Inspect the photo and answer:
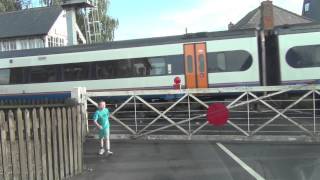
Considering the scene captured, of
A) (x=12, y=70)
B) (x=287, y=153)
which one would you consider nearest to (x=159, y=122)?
(x=287, y=153)

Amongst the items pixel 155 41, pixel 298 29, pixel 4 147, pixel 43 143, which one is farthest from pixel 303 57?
pixel 4 147

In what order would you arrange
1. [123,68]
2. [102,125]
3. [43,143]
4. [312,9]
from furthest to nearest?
[312,9] → [123,68] → [102,125] → [43,143]

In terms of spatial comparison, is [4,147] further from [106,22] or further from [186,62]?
[106,22]

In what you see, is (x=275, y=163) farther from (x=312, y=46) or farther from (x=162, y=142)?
(x=312, y=46)

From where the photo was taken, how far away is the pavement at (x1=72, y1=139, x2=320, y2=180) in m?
10.4

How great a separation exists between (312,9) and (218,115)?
53712 mm

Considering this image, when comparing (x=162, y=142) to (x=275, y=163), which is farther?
(x=162, y=142)

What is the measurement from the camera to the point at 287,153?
1249cm

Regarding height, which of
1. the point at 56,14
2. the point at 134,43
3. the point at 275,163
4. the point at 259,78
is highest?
the point at 56,14

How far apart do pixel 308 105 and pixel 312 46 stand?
4239 mm

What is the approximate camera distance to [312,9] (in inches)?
2571

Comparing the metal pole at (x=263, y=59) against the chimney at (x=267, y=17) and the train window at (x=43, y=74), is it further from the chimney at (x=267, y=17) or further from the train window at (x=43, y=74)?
the train window at (x=43, y=74)

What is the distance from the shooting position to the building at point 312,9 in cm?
6247

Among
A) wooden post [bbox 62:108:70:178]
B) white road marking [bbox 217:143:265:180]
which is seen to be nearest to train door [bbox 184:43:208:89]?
white road marking [bbox 217:143:265:180]
